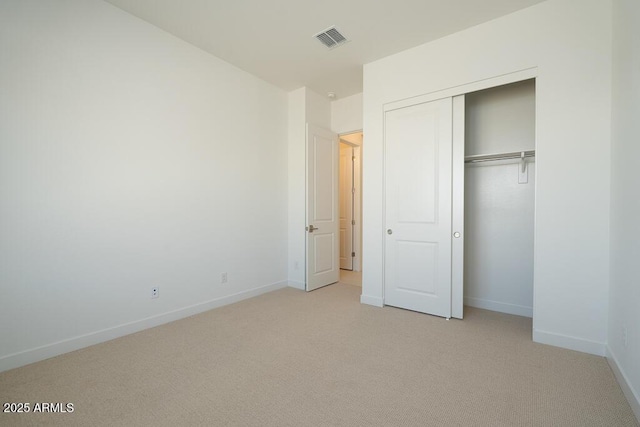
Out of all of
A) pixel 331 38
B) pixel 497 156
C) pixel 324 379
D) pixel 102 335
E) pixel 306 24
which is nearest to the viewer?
pixel 324 379

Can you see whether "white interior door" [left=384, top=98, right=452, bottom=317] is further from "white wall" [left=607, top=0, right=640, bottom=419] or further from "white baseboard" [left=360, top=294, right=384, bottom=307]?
"white wall" [left=607, top=0, right=640, bottom=419]

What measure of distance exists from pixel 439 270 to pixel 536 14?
2.46m

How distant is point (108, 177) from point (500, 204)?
156 inches

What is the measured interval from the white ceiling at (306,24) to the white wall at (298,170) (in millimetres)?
734

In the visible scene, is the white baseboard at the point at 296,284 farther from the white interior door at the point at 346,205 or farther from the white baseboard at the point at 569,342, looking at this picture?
the white baseboard at the point at 569,342

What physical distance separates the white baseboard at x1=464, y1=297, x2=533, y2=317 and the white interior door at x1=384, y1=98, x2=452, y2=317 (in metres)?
0.66

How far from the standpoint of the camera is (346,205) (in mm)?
5883

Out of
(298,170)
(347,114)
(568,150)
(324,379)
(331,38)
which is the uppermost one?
(331,38)

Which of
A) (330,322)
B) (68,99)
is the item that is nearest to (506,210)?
(330,322)

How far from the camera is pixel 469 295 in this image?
3.54 meters

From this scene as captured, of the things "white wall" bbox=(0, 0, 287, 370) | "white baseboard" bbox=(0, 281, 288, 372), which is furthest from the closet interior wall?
"white baseboard" bbox=(0, 281, 288, 372)

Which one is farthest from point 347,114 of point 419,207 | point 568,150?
point 568,150

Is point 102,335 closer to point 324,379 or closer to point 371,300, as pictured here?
point 324,379

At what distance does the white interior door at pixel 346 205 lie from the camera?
19.1 feet
